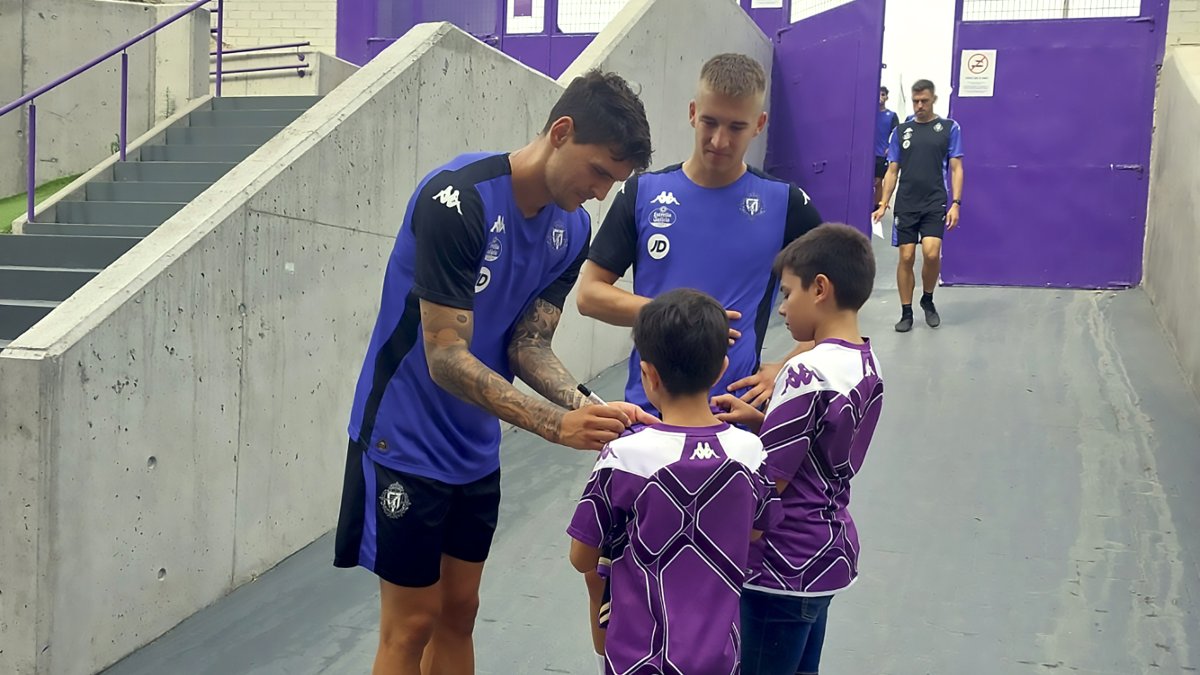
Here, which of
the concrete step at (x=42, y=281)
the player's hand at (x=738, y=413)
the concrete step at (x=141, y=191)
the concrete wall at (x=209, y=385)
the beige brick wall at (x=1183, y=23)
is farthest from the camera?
the beige brick wall at (x=1183, y=23)

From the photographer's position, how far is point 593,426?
2119 mm

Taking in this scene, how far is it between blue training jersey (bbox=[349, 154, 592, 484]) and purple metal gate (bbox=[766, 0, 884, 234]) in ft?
26.7

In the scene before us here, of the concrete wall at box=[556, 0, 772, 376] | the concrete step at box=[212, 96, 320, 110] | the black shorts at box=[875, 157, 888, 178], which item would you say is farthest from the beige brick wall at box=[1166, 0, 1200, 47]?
the concrete step at box=[212, 96, 320, 110]

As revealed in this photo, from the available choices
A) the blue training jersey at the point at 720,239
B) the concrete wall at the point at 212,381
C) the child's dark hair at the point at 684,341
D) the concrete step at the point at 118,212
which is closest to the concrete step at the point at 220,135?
the concrete step at the point at 118,212

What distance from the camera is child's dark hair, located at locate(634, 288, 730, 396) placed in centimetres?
202

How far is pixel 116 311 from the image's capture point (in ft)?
10.6

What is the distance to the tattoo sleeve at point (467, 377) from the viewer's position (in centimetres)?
222

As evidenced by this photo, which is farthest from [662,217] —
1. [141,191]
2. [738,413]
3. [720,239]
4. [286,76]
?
[286,76]

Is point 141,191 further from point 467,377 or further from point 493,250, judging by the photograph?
point 467,377

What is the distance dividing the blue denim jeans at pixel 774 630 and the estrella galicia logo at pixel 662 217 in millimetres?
1046

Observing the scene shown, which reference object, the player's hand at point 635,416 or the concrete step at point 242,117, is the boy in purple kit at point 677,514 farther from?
the concrete step at point 242,117

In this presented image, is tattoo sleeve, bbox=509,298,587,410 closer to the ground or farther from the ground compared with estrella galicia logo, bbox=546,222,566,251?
closer to the ground

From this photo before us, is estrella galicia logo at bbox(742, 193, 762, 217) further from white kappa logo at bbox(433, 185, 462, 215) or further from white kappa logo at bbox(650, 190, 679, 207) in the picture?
white kappa logo at bbox(433, 185, 462, 215)

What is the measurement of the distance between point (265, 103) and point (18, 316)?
14.5 feet
